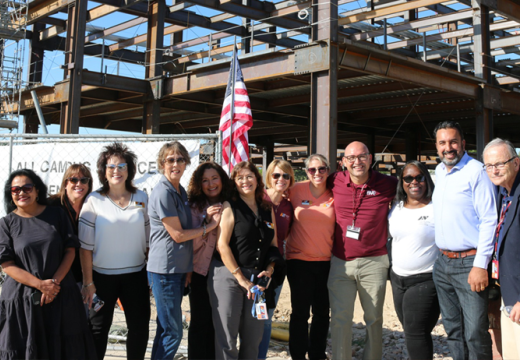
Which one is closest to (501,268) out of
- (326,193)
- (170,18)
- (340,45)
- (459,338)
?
(459,338)

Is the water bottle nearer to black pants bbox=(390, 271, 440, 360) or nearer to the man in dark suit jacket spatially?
the man in dark suit jacket

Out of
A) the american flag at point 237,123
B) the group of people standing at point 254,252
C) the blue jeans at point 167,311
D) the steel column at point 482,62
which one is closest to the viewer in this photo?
the group of people standing at point 254,252

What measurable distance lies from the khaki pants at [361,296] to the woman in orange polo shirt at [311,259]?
0.16 m

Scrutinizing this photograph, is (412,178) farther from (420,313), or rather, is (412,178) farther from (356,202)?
(420,313)

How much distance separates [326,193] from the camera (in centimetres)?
493

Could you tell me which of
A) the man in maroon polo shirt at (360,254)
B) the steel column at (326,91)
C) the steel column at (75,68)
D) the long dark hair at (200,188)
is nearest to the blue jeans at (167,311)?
the long dark hair at (200,188)

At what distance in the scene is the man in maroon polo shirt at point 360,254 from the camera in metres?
4.57

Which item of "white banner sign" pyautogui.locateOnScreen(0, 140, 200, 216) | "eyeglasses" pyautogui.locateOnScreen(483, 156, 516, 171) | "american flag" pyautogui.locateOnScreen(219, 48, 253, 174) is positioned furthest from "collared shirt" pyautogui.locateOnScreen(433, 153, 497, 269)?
"american flag" pyautogui.locateOnScreen(219, 48, 253, 174)

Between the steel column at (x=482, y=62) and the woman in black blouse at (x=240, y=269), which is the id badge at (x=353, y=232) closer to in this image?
the woman in black blouse at (x=240, y=269)

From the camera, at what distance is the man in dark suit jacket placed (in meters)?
3.56

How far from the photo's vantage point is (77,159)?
21.8ft

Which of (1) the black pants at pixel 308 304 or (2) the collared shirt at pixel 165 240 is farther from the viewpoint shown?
(1) the black pants at pixel 308 304

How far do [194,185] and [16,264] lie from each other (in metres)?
1.64

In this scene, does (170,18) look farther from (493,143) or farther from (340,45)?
(493,143)
